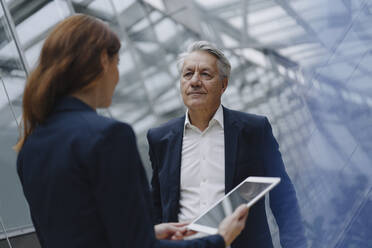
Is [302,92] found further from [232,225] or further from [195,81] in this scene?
[232,225]

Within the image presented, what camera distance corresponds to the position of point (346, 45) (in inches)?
136

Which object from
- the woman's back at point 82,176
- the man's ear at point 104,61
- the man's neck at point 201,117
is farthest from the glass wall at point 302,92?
the man's neck at point 201,117

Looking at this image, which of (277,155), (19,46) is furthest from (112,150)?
(19,46)

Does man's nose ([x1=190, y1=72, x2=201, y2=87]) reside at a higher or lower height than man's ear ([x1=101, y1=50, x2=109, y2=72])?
lower

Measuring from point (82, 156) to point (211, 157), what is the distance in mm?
1379

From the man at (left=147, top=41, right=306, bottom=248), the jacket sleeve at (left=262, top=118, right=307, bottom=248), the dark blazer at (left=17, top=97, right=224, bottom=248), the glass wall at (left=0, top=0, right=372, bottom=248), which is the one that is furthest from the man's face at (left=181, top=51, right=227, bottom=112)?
the dark blazer at (left=17, top=97, right=224, bottom=248)

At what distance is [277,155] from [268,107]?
11562 millimetres

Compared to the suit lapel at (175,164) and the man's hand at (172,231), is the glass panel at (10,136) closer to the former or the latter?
the suit lapel at (175,164)

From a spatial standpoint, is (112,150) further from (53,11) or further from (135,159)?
(53,11)

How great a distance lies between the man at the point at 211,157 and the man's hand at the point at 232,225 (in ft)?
2.83

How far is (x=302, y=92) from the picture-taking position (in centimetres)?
391

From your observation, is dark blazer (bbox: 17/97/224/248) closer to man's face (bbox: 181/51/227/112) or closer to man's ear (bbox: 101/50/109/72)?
man's ear (bbox: 101/50/109/72)

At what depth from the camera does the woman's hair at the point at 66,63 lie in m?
1.46

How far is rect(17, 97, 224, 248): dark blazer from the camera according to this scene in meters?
1.34
